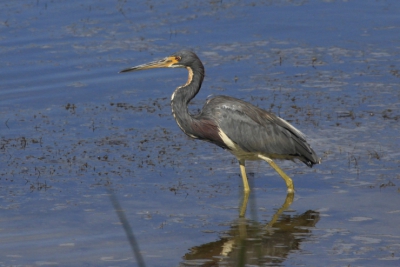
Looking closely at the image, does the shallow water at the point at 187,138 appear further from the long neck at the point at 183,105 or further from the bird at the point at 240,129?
the long neck at the point at 183,105

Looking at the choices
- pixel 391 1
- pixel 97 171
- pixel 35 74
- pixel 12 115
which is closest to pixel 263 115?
pixel 97 171

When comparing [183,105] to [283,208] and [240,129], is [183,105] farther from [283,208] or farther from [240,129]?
[283,208]

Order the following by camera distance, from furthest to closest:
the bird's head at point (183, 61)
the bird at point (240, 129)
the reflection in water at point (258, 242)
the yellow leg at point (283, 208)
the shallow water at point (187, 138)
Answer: the bird's head at point (183, 61) → the bird at point (240, 129) → the yellow leg at point (283, 208) → the shallow water at point (187, 138) → the reflection in water at point (258, 242)

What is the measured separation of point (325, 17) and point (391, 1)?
164cm

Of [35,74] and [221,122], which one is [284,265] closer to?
[221,122]

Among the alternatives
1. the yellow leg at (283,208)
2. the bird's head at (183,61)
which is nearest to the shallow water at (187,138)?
the yellow leg at (283,208)

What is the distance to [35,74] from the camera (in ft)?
45.5

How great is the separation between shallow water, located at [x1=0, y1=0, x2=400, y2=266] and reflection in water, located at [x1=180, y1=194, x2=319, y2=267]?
0.02 metres

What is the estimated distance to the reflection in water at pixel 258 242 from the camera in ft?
23.2

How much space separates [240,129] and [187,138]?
1.97 meters

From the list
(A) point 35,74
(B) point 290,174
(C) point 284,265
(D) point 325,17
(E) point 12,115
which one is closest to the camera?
(C) point 284,265

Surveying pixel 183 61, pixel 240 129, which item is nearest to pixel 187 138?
pixel 183 61

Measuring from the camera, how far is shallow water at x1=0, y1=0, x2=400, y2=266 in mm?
7566

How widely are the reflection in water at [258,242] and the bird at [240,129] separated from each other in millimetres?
794
